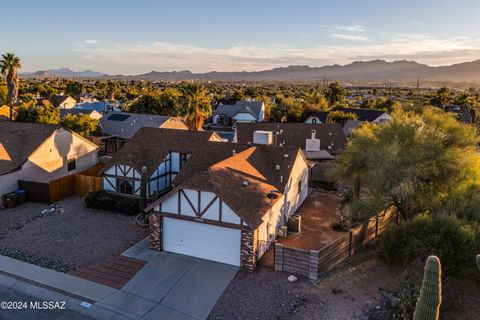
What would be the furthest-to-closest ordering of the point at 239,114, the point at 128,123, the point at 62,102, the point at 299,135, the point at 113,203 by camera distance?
the point at 62,102
the point at 239,114
the point at 128,123
the point at 299,135
the point at 113,203

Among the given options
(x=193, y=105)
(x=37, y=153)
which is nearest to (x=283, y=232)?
(x=37, y=153)

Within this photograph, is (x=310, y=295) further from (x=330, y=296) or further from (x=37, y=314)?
(x=37, y=314)

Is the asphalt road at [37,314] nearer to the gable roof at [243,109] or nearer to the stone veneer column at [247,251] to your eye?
the stone veneer column at [247,251]

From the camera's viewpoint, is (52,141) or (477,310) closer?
(477,310)

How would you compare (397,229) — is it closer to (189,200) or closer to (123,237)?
(189,200)

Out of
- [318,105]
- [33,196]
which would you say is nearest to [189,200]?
[33,196]
